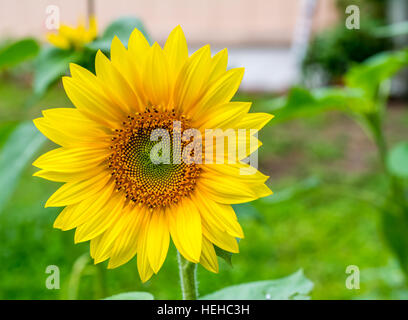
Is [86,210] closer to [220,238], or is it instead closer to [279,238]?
[220,238]

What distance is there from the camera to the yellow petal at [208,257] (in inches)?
11.9

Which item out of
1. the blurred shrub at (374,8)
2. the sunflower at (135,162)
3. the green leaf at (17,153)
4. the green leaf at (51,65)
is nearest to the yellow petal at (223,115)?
the sunflower at (135,162)

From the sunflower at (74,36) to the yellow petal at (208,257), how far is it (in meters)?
0.29

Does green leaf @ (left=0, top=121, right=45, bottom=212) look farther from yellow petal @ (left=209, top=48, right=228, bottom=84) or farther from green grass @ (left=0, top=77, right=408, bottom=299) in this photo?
yellow petal @ (left=209, top=48, right=228, bottom=84)

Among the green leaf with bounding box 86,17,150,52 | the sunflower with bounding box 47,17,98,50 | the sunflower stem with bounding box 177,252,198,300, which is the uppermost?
the sunflower with bounding box 47,17,98,50

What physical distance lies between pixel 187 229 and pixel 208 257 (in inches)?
1.0

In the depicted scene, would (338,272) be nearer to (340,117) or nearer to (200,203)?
(200,203)

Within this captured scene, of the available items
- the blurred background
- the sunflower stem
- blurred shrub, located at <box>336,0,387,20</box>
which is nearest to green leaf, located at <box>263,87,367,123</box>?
the blurred background

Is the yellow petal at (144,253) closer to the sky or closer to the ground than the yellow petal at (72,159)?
closer to the ground

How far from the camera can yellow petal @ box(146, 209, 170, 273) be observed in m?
0.31

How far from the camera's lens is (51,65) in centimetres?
57

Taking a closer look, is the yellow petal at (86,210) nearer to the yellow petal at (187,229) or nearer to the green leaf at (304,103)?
the yellow petal at (187,229)

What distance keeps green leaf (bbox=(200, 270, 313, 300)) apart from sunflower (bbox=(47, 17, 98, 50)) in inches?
11.3

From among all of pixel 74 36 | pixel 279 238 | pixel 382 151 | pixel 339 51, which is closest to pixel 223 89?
pixel 74 36
